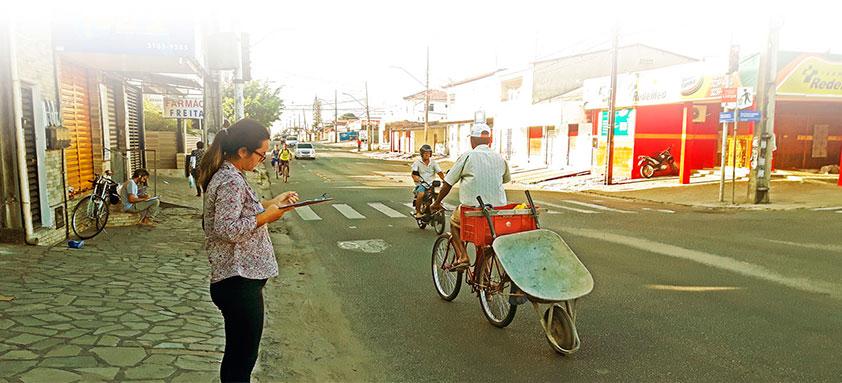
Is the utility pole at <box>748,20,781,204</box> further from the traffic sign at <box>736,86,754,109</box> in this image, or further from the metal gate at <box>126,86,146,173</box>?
the metal gate at <box>126,86,146,173</box>

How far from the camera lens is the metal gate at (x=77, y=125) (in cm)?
1072

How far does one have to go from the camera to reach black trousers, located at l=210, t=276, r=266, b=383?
3.10 metres

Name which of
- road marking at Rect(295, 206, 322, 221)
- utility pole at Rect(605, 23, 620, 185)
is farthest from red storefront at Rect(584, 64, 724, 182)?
road marking at Rect(295, 206, 322, 221)

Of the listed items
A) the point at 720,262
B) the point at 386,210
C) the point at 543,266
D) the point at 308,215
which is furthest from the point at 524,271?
the point at 386,210

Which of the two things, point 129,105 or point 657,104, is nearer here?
point 129,105

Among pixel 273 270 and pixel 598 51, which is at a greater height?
pixel 598 51

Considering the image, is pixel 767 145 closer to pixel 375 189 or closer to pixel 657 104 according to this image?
pixel 657 104

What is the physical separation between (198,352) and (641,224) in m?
9.95

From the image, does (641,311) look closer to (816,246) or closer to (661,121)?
(816,246)

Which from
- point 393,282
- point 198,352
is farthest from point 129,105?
point 198,352

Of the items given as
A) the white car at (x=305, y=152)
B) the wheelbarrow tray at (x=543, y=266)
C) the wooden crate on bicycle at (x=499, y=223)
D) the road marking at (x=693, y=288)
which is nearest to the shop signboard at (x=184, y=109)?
the wooden crate on bicycle at (x=499, y=223)

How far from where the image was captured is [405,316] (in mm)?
5859

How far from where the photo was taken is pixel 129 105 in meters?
17.4

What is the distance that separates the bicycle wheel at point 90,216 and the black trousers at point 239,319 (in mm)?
7235
